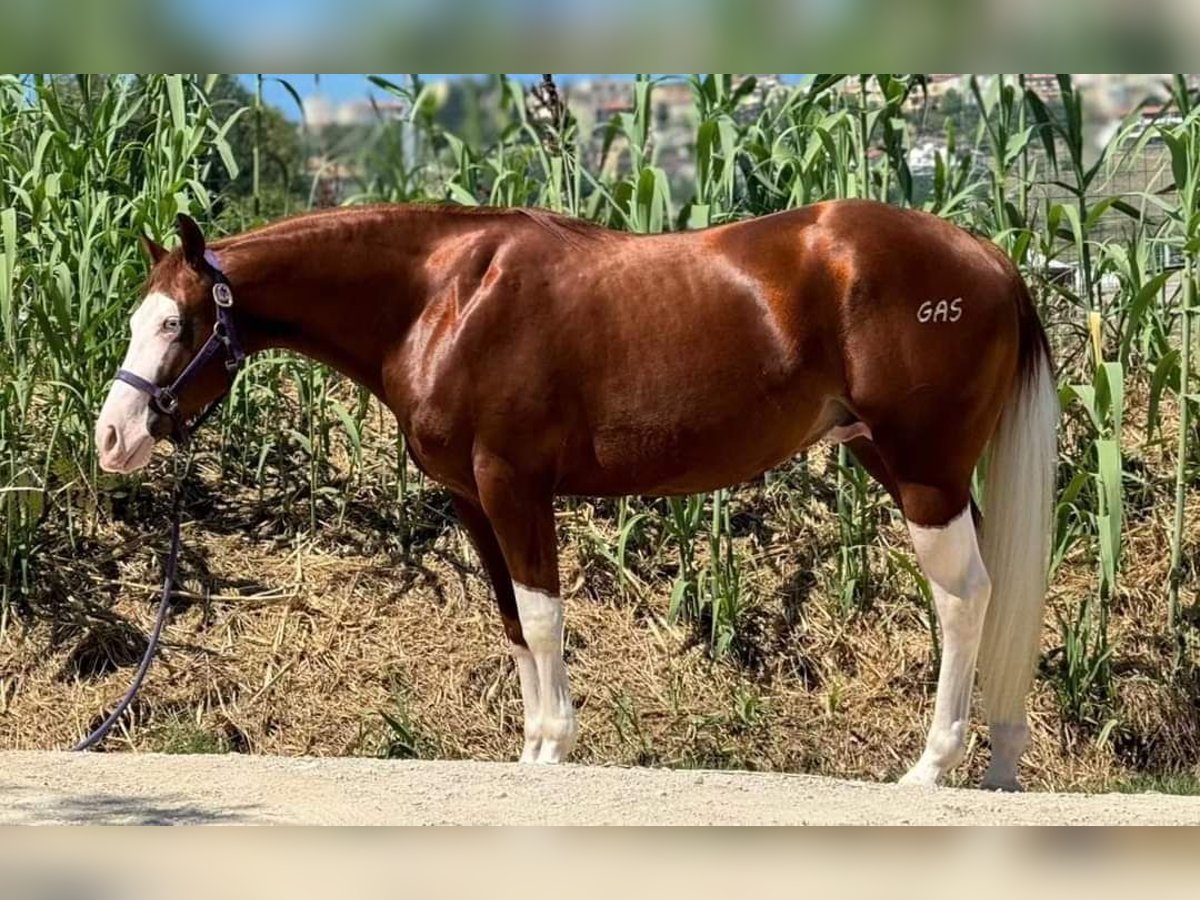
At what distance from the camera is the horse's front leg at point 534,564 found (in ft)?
14.3

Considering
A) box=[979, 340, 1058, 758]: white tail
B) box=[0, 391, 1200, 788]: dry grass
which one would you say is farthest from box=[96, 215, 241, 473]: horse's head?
box=[979, 340, 1058, 758]: white tail

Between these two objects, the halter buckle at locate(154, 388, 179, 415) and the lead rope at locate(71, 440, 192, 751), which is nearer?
the halter buckle at locate(154, 388, 179, 415)

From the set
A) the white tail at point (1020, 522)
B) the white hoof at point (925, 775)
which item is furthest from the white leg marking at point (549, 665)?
the white tail at point (1020, 522)

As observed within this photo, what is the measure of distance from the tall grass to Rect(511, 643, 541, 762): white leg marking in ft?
4.05

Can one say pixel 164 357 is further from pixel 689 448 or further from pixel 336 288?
pixel 689 448

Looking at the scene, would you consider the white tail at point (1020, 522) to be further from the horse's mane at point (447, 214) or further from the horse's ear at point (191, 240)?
the horse's ear at point (191, 240)

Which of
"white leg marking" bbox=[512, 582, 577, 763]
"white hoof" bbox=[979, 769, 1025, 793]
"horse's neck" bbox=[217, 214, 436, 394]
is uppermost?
"horse's neck" bbox=[217, 214, 436, 394]

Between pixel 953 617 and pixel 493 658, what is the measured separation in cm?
207

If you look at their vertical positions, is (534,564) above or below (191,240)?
below

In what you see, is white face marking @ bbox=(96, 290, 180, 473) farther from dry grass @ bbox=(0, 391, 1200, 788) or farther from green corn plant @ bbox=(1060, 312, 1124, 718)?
green corn plant @ bbox=(1060, 312, 1124, 718)

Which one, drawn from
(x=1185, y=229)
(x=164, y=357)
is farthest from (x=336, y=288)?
(x=1185, y=229)

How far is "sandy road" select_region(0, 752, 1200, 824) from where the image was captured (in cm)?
369

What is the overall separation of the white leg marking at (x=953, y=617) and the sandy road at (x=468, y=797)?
25 centimetres

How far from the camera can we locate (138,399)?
4.27m
